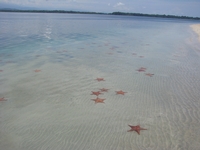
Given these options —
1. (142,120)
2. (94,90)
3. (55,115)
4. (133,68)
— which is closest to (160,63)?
(133,68)

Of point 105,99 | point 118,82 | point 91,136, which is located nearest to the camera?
point 91,136

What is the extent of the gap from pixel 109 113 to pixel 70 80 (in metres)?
2.98

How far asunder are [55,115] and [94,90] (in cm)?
195

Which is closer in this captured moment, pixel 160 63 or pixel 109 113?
pixel 109 113

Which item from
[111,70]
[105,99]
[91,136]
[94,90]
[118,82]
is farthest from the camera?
[111,70]

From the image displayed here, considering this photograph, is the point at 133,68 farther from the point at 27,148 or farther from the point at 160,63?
the point at 27,148

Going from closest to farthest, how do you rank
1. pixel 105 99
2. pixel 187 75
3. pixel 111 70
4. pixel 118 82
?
Result: pixel 105 99 < pixel 118 82 < pixel 187 75 < pixel 111 70

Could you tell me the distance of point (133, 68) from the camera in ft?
30.7

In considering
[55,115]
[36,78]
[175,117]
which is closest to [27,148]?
[55,115]

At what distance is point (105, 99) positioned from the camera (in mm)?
5926

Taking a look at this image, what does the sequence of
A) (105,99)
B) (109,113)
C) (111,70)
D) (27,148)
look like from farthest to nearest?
(111,70)
(105,99)
(109,113)
(27,148)

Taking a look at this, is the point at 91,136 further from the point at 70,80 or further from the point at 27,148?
the point at 70,80

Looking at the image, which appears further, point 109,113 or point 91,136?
point 109,113

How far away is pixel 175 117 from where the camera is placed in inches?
195
